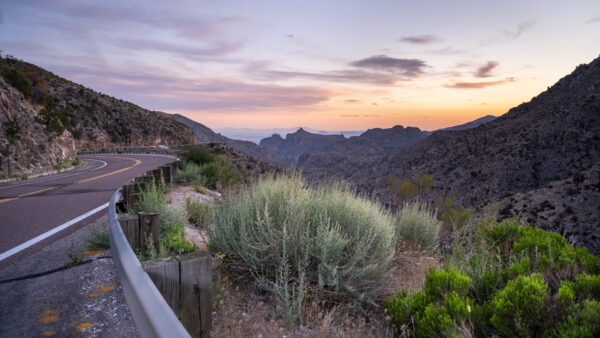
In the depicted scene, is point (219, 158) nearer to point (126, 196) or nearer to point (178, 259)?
point (126, 196)

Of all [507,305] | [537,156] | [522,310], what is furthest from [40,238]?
[537,156]

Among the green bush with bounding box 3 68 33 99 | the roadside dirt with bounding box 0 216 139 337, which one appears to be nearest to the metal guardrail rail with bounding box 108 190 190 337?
the roadside dirt with bounding box 0 216 139 337

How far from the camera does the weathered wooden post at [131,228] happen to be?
338 cm

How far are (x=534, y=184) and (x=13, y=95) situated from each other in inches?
2647

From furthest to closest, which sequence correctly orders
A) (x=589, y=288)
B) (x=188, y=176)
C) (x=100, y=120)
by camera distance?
(x=100, y=120) < (x=188, y=176) < (x=589, y=288)

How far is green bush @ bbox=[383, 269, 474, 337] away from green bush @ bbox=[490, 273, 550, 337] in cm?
24

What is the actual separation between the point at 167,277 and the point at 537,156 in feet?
234

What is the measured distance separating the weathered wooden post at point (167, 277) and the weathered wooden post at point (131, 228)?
1413 mm

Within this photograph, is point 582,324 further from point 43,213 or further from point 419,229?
point 43,213

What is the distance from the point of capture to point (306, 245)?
Result: 11.8ft

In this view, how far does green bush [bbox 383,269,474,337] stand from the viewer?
2830 millimetres

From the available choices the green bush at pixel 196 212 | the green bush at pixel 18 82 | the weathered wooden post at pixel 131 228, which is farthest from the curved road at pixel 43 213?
the green bush at pixel 18 82

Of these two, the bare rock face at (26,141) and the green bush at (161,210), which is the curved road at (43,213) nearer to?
the green bush at (161,210)

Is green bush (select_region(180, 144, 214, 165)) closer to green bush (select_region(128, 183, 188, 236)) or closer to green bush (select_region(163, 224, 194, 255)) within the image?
green bush (select_region(128, 183, 188, 236))
